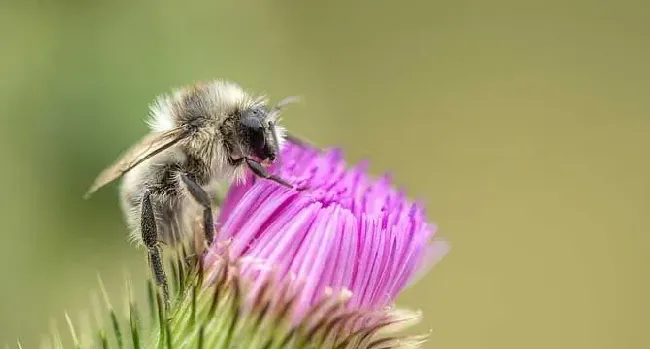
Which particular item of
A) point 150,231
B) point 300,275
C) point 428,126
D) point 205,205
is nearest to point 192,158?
point 205,205

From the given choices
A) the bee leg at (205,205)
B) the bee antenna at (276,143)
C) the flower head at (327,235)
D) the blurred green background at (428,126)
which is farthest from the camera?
the blurred green background at (428,126)

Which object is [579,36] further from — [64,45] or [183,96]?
[183,96]

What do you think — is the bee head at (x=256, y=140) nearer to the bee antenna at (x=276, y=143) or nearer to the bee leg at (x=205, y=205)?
the bee antenna at (x=276, y=143)

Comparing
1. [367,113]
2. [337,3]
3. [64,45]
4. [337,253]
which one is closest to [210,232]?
[337,253]

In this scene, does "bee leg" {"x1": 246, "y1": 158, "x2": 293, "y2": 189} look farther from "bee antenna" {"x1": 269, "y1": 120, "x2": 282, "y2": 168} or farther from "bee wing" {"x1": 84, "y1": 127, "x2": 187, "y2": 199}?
"bee wing" {"x1": 84, "y1": 127, "x2": 187, "y2": 199}

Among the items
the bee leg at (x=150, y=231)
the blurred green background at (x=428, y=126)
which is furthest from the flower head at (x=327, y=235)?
the blurred green background at (x=428, y=126)

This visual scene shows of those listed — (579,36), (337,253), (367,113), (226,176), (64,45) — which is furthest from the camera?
(579,36)

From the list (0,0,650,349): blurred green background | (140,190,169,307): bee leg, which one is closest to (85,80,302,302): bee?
(140,190,169,307): bee leg
